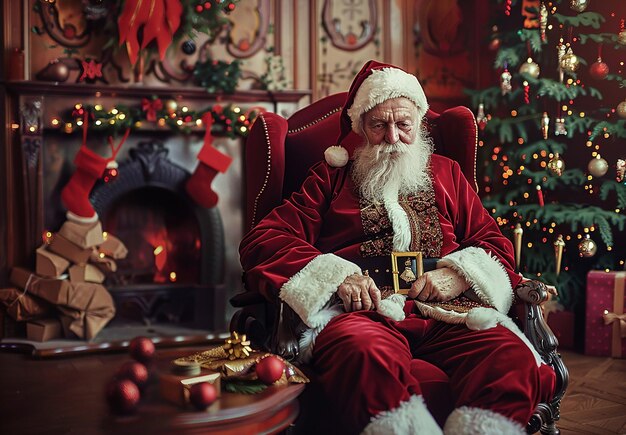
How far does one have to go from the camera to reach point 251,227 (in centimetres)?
317

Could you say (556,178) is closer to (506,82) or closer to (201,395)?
(506,82)

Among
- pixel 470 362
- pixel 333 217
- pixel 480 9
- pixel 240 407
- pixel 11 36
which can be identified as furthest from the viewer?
pixel 480 9

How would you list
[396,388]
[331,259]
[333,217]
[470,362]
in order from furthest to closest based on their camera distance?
[333,217]
[331,259]
[470,362]
[396,388]

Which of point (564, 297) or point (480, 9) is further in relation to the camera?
point (480, 9)

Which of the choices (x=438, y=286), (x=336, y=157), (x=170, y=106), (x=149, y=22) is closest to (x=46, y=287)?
(x=170, y=106)

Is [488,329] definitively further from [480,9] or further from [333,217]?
[480,9]

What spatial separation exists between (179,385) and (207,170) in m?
3.36

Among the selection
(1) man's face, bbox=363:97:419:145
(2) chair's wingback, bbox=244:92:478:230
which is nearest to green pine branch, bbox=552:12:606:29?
(2) chair's wingback, bbox=244:92:478:230

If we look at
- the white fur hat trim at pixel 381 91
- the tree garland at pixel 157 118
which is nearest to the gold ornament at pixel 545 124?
the tree garland at pixel 157 118

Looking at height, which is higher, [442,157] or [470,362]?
[442,157]

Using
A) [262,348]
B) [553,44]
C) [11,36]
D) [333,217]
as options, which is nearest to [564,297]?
[553,44]

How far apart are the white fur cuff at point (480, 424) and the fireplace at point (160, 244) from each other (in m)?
3.21

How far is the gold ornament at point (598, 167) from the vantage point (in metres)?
4.75

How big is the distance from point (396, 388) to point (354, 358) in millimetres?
151
